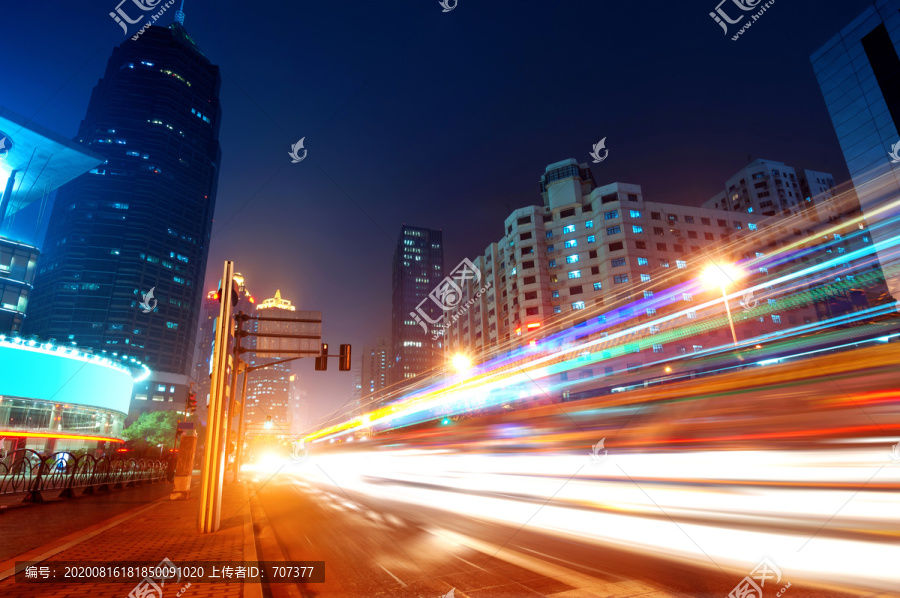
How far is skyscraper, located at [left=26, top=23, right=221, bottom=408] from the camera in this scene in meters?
134

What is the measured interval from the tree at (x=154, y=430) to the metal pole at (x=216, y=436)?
2962 inches

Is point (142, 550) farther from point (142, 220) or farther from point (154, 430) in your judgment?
point (142, 220)

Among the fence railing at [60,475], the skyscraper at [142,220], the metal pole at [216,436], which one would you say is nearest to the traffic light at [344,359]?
the metal pole at [216,436]

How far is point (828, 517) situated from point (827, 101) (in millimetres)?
51411

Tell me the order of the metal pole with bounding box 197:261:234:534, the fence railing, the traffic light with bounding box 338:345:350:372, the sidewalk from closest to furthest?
the sidewalk < the metal pole with bounding box 197:261:234:534 < the fence railing < the traffic light with bounding box 338:345:350:372

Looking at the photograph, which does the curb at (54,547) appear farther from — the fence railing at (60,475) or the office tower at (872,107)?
the office tower at (872,107)

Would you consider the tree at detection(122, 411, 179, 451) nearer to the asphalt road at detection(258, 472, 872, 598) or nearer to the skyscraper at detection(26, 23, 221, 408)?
the skyscraper at detection(26, 23, 221, 408)

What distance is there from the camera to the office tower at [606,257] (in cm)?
6762

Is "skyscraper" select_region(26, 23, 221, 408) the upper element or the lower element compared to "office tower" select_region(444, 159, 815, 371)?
upper

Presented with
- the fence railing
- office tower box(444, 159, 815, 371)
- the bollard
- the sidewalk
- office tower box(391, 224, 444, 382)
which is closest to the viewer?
the sidewalk

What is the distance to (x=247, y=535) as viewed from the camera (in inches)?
341

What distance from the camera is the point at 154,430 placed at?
3051 inches

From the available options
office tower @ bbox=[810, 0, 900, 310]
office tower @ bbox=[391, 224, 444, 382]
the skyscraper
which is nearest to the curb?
office tower @ bbox=[810, 0, 900, 310]

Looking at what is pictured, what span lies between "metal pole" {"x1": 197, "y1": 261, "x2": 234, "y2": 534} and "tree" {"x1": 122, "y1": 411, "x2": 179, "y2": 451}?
247 feet
